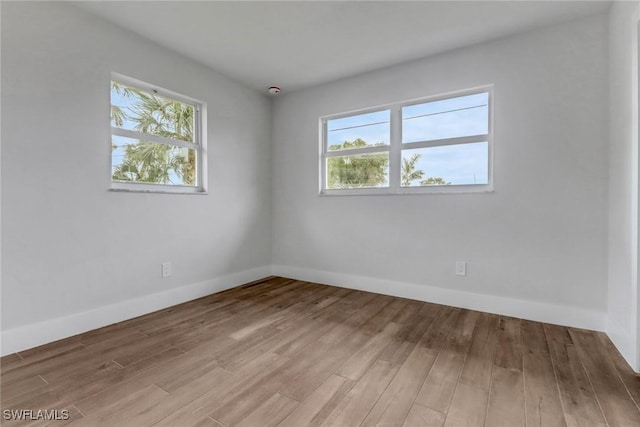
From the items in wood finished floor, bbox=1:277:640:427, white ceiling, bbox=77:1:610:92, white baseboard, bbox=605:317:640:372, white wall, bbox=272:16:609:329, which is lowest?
wood finished floor, bbox=1:277:640:427

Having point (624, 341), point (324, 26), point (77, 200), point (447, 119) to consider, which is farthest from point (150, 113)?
point (624, 341)

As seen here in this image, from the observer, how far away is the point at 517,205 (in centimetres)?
252

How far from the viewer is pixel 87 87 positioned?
7.29 ft

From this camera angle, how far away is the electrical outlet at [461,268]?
2.75m

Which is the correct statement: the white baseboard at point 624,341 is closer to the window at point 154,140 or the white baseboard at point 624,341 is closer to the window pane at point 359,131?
the window pane at point 359,131

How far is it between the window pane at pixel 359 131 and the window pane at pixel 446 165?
0.38 meters

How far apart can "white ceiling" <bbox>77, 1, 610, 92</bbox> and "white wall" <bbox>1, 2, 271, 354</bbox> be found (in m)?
0.28

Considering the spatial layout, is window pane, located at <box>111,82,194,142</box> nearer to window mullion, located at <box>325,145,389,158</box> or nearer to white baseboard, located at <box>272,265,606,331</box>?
window mullion, located at <box>325,145,389,158</box>

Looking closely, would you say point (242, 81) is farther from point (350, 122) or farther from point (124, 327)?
point (124, 327)

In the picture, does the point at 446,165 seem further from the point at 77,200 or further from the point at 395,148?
the point at 77,200

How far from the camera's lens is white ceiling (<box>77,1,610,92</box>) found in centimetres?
215

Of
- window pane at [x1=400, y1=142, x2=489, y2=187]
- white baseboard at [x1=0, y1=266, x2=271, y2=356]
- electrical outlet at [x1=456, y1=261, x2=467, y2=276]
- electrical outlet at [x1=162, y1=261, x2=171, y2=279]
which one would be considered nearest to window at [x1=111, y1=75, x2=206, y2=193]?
electrical outlet at [x1=162, y1=261, x2=171, y2=279]

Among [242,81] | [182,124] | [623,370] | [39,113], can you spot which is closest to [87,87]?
[39,113]

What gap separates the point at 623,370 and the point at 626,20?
227cm
